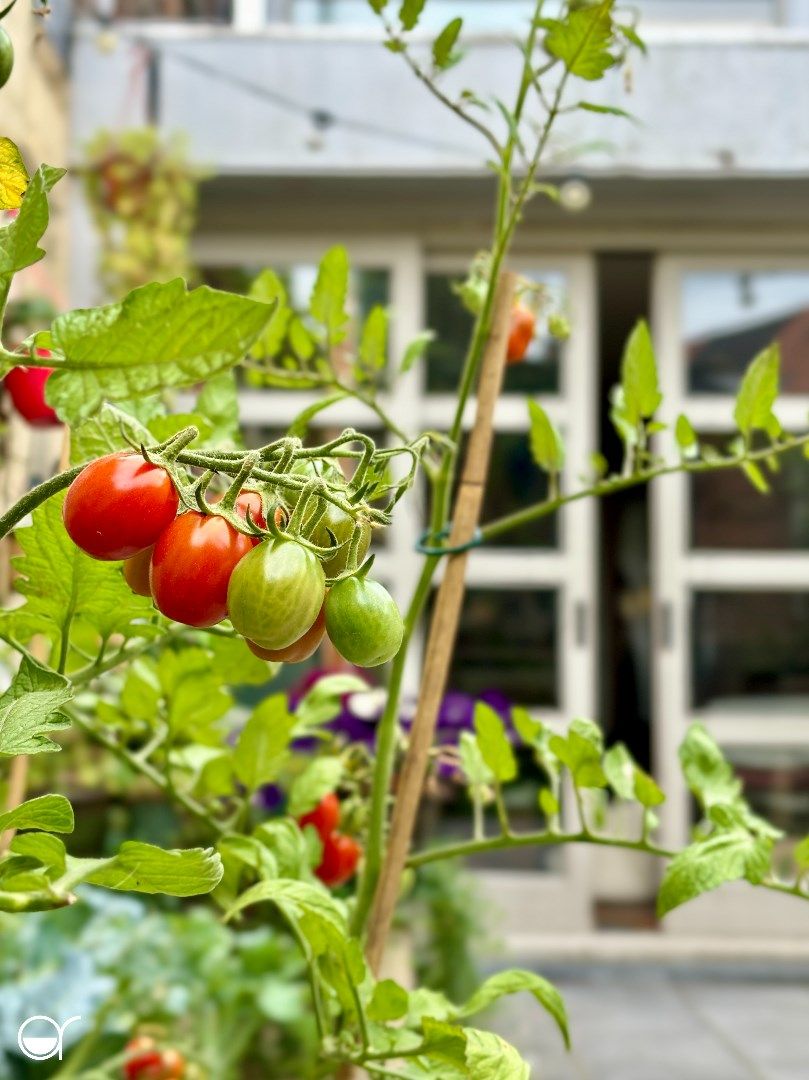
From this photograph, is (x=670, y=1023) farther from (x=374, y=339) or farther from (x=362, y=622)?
(x=362, y=622)

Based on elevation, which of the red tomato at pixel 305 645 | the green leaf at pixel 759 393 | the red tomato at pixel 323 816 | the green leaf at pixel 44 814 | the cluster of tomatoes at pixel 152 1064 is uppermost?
the green leaf at pixel 759 393

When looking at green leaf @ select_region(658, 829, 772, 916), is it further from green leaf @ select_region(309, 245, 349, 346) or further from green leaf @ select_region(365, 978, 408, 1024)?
green leaf @ select_region(309, 245, 349, 346)

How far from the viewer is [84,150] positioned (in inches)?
122

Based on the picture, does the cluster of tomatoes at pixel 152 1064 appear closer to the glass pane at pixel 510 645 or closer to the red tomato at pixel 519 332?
the red tomato at pixel 519 332

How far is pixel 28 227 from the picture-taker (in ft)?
1.05

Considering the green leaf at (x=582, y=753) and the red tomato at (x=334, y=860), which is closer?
the green leaf at (x=582, y=753)

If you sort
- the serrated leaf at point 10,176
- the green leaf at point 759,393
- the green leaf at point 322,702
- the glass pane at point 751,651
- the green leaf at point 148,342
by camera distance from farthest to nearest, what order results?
the glass pane at point 751,651 → the green leaf at point 322,702 → the green leaf at point 759,393 → the serrated leaf at point 10,176 → the green leaf at point 148,342

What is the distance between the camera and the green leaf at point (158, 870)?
1.20 ft

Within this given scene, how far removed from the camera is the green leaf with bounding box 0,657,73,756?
0.38m

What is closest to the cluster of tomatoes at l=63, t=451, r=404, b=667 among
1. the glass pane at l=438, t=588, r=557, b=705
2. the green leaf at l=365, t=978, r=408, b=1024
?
the green leaf at l=365, t=978, r=408, b=1024

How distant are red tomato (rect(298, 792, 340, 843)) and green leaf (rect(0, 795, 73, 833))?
17.2 inches

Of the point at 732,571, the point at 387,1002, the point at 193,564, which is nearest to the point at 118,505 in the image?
the point at 193,564

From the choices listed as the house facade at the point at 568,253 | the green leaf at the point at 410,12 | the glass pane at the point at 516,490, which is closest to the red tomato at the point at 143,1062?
the green leaf at the point at 410,12

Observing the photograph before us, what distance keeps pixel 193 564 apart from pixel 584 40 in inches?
14.9
